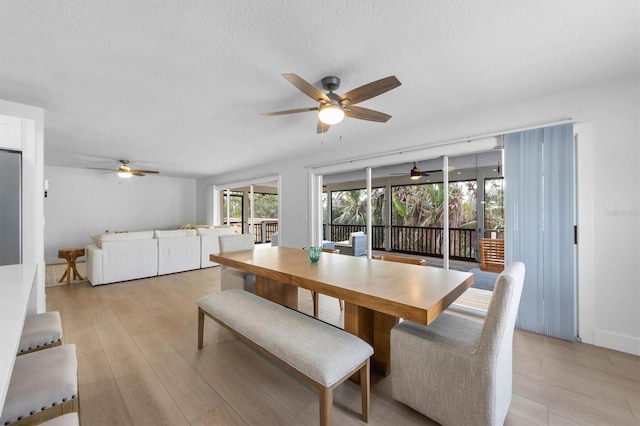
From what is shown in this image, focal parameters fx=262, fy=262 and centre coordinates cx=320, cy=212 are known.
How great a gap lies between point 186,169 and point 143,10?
18.6 feet

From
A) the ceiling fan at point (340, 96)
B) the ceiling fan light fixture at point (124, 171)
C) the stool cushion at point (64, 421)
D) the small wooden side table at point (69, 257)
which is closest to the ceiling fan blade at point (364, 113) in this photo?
the ceiling fan at point (340, 96)

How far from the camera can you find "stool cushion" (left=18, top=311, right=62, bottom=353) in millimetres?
1398

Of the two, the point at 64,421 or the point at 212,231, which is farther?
the point at 212,231

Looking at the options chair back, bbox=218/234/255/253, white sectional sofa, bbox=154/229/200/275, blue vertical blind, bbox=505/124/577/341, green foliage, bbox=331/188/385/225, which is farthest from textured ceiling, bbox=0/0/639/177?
green foliage, bbox=331/188/385/225

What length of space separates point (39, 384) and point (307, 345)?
1.11 meters

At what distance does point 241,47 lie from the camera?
1.80m

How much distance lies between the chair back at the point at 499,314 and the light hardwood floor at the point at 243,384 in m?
0.64

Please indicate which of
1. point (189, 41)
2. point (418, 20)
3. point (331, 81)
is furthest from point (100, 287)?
point (418, 20)

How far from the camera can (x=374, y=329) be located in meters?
2.00

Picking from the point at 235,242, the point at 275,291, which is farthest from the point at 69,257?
the point at 275,291

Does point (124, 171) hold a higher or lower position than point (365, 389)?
higher

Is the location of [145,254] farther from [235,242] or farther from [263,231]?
[263,231]

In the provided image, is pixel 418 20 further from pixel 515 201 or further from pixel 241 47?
pixel 515 201

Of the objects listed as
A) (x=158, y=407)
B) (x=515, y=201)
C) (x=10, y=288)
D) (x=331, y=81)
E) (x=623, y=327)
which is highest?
(x=331, y=81)
